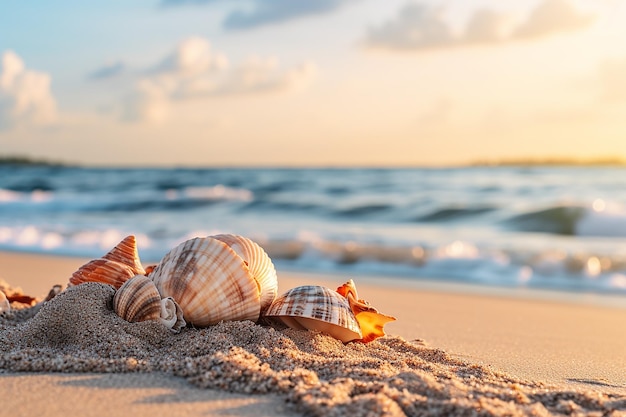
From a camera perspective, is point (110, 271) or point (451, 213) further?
point (451, 213)

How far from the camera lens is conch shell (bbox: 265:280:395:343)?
301 cm

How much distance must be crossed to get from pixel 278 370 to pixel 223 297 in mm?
576

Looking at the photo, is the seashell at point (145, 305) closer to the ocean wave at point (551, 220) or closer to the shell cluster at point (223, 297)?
the shell cluster at point (223, 297)

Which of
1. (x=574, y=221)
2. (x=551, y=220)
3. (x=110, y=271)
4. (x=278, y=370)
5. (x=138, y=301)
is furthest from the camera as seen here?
(x=551, y=220)

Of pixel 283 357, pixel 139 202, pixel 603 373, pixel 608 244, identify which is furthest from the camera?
pixel 139 202

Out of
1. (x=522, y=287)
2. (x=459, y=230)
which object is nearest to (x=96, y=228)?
(x=459, y=230)

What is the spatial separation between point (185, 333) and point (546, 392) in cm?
155

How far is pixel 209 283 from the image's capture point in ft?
9.59

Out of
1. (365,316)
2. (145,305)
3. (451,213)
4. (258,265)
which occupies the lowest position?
(451,213)

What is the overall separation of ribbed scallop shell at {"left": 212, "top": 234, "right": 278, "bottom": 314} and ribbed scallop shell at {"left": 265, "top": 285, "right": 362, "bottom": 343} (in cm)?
8

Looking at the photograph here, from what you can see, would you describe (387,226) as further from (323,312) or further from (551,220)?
(323,312)

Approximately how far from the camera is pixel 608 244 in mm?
9477

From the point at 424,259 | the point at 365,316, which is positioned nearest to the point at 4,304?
the point at 365,316

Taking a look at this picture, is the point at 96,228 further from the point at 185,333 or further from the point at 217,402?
A: the point at 217,402
